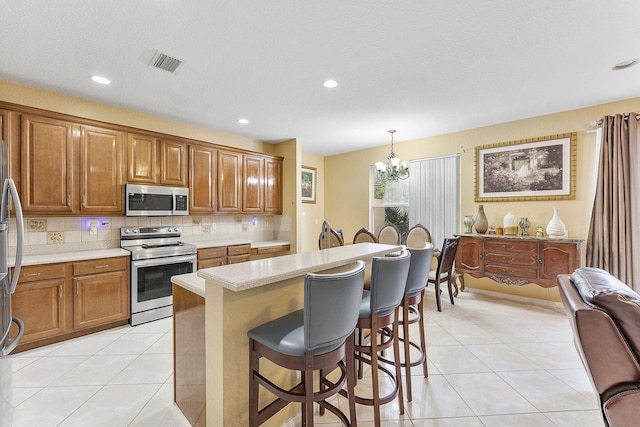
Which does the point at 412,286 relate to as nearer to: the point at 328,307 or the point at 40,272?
the point at 328,307

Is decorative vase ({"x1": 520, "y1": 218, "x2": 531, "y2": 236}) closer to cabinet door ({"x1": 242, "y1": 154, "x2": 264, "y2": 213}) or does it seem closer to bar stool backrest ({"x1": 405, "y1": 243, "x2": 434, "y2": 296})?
bar stool backrest ({"x1": 405, "y1": 243, "x2": 434, "y2": 296})

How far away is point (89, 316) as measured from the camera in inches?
116

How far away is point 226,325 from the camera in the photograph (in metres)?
1.37

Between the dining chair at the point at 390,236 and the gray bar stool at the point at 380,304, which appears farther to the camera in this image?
the dining chair at the point at 390,236

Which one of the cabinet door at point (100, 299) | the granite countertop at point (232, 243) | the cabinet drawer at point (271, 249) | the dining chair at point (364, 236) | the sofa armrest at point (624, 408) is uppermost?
the dining chair at point (364, 236)

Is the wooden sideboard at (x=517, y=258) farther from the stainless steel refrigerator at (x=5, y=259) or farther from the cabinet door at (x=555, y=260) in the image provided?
the stainless steel refrigerator at (x=5, y=259)

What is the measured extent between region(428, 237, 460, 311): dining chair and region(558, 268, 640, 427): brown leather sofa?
102 inches

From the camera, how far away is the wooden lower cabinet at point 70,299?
8.50 feet

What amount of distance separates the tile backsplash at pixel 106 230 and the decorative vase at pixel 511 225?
348cm

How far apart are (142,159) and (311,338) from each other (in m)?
3.47

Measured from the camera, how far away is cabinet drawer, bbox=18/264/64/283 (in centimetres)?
257

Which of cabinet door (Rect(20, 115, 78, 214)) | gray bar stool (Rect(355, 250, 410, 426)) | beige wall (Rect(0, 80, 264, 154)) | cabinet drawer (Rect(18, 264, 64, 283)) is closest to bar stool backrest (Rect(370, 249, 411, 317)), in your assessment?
gray bar stool (Rect(355, 250, 410, 426))

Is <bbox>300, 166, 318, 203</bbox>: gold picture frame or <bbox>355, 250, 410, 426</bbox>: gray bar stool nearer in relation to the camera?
<bbox>355, 250, 410, 426</bbox>: gray bar stool

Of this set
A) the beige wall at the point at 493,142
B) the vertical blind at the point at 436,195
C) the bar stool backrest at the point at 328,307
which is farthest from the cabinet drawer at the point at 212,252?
the vertical blind at the point at 436,195
